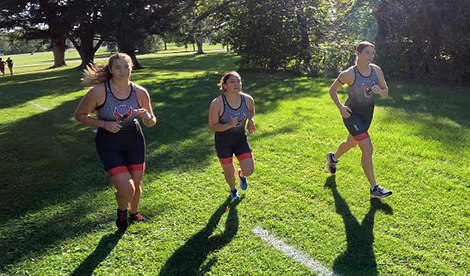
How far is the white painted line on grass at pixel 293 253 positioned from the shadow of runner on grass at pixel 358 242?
0.13 m

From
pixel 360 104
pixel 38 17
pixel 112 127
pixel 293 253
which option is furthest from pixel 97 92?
pixel 38 17

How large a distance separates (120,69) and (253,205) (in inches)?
88.1

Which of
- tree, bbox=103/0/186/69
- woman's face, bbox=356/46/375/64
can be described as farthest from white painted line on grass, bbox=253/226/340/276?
tree, bbox=103/0/186/69

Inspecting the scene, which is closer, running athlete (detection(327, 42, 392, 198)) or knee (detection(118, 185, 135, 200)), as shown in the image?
knee (detection(118, 185, 135, 200))

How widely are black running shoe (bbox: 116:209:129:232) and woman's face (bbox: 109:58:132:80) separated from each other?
143 cm

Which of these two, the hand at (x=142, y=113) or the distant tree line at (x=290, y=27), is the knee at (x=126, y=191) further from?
the distant tree line at (x=290, y=27)

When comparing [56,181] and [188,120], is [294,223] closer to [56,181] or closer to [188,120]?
[56,181]

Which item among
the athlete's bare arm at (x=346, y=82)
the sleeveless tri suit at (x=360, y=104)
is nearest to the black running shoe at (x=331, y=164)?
the sleeveless tri suit at (x=360, y=104)

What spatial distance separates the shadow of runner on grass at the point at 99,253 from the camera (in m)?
3.35

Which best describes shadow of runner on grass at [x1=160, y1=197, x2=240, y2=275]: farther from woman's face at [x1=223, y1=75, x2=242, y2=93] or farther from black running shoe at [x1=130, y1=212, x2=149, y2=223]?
woman's face at [x1=223, y1=75, x2=242, y2=93]

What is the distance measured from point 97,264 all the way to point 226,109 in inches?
81.2

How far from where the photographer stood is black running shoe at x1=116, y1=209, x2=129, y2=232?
3.89m

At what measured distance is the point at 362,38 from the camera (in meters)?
18.8

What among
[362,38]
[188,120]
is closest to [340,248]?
[188,120]
